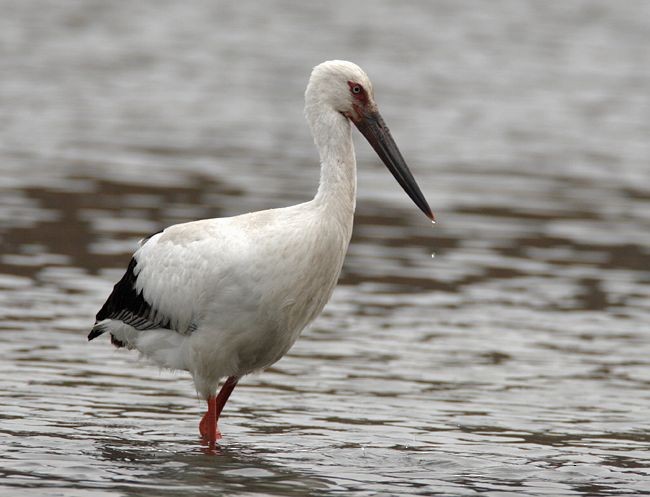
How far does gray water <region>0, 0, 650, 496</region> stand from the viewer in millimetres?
9250

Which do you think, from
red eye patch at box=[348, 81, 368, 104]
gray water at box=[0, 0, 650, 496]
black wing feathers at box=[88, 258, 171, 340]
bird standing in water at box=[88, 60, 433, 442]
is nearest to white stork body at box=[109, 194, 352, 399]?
bird standing in water at box=[88, 60, 433, 442]

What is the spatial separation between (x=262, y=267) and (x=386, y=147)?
49.4 inches

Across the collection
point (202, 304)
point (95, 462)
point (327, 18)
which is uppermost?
point (327, 18)

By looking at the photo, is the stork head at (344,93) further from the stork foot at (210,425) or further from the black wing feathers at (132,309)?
the stork foot at (210,425)

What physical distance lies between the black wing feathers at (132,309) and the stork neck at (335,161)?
4.29ft

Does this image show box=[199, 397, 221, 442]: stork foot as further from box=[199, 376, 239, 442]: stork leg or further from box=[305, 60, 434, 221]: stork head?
box=[305, 60, 434, 221]: stork head

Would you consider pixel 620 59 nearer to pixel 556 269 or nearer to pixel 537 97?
pixel 537 97

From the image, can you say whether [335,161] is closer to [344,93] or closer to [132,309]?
[344,93]

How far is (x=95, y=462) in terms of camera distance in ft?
28.6

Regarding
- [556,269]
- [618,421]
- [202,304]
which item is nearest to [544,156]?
[556,269]

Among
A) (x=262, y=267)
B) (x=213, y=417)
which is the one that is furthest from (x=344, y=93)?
(x=213, y=417)

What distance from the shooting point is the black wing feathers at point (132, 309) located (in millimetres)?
9594

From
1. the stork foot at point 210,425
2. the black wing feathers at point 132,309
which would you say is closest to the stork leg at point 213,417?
the stork foot at point 210,425

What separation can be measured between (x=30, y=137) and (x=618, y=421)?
1157cm
